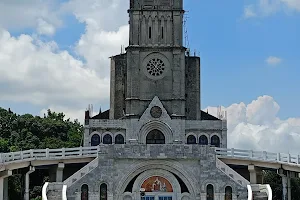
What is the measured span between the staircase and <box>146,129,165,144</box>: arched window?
19084 mm

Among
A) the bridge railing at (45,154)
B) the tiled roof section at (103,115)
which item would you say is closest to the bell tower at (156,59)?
the tiled roof section at (103,115)

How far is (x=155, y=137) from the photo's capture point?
7144cm

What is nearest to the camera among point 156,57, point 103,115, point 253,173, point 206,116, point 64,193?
point 64,193

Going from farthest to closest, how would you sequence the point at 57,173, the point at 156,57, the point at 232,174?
1. the point at 156,57
2. the point at 57,173
3. the point at 232,174

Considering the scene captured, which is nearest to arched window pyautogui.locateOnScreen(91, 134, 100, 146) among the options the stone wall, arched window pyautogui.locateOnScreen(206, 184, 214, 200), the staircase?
the stone wall

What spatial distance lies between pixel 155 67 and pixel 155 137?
791 cm

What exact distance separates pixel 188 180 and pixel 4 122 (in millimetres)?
55611

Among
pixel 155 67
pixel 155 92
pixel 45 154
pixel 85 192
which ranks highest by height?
pixel 155 67

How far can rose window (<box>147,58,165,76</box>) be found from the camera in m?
72.9

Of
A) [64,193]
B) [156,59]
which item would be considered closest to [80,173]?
[64,193]

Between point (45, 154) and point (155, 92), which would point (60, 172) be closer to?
point (45, 154)

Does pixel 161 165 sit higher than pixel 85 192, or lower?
higher

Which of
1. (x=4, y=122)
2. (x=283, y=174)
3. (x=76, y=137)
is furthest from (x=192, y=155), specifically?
(x=4, y=122)

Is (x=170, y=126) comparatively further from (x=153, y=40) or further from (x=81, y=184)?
(x=81, y=184)
